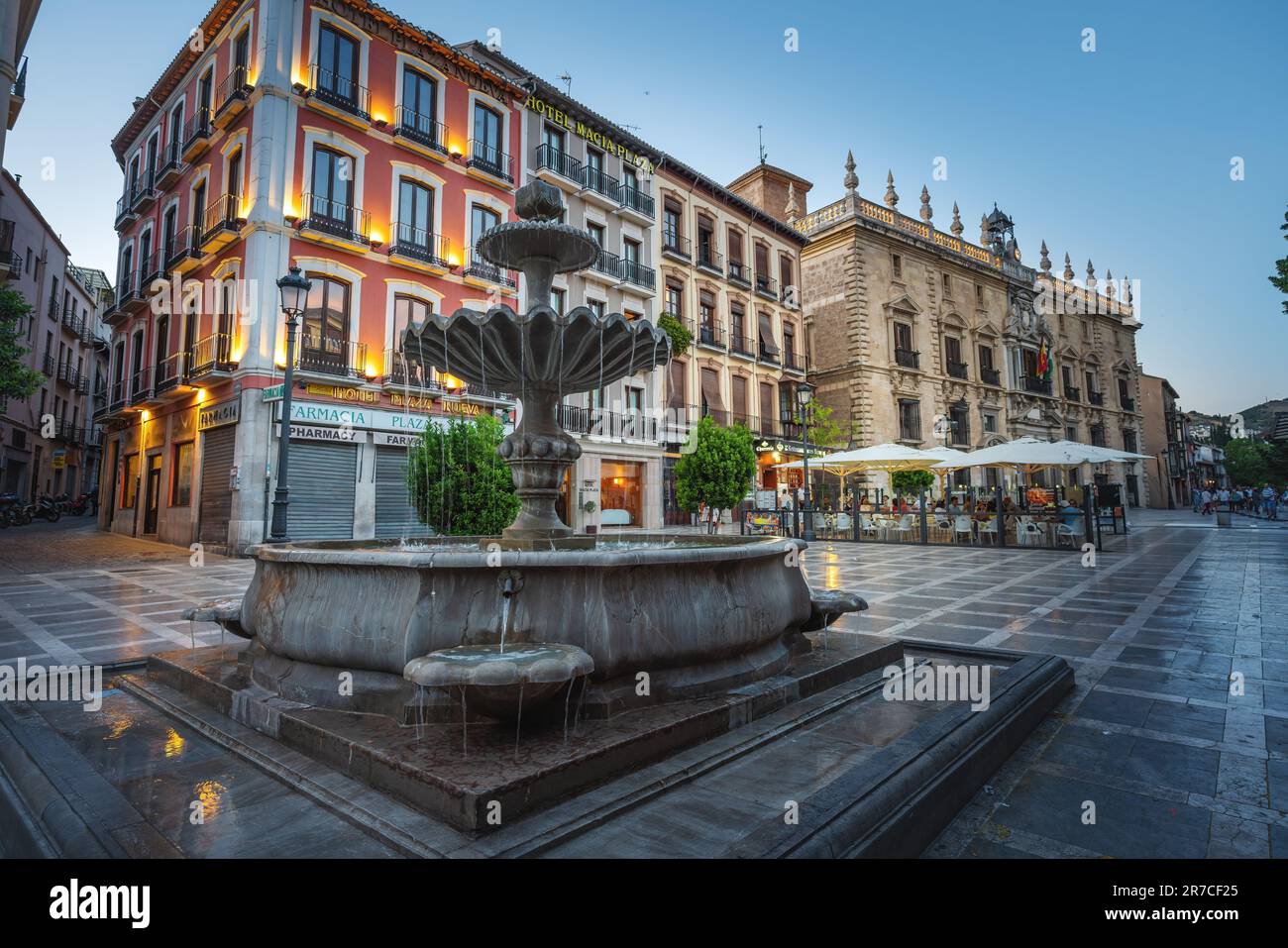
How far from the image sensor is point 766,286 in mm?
28500

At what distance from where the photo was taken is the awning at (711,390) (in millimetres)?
25062

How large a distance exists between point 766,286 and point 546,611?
28.0m

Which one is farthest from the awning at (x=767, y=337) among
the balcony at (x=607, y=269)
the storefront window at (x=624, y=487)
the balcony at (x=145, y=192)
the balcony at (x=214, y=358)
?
the balcony at (x=145, y=192)

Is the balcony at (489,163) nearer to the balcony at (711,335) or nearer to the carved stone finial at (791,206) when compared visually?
the balcony at (711,335)

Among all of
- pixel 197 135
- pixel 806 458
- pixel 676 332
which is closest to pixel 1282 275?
pixel 806 458

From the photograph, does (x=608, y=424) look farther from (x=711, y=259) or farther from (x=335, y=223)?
(x=335, y=223)

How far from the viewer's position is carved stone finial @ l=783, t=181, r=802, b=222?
31.0m

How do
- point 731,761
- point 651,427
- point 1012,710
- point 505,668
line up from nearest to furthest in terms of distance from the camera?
1. point 505,668
2. point 731,761
3. point 1012,710
4. point 651,427

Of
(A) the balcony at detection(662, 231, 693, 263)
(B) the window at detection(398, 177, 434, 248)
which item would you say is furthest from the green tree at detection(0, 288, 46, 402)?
(A) the balcony at detection(662, 231, 693, 263)

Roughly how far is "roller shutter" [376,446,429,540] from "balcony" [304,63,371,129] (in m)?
8.48
